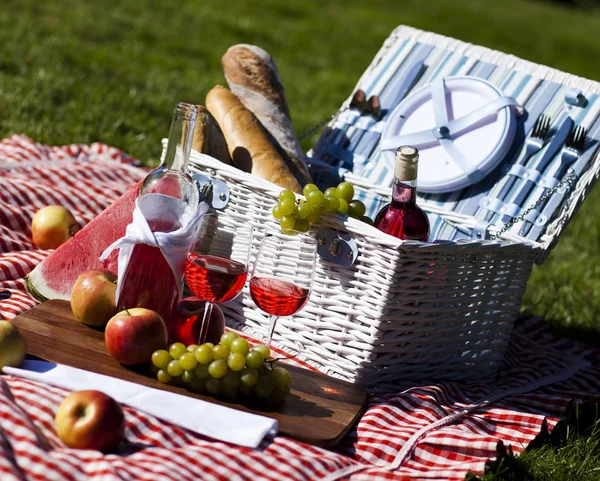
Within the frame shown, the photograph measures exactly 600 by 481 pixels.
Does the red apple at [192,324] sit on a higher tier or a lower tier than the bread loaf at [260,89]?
lower

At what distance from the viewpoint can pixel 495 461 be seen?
221 cm

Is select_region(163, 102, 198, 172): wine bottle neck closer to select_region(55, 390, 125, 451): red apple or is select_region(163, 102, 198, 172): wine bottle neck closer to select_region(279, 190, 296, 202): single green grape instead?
select_region(279, 190, 296, 202): single green grape

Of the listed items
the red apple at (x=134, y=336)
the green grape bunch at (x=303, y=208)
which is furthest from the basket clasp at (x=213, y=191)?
the red apple at (x=134, y=336)

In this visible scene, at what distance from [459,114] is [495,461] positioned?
1633 millimetres

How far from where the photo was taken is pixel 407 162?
2.47 m

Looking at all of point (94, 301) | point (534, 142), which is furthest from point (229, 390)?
point (534, 142)

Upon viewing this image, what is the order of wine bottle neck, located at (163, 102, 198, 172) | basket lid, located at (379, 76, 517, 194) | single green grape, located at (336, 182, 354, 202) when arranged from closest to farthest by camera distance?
wine bottle neck, located at (163, 102, 198, 172) < single green grape, located at (336, 182, 354, 202) < basket lid, located at (379, 76, 517, 194)

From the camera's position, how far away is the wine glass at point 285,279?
7.43ft

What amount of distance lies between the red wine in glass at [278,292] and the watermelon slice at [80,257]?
68 cm

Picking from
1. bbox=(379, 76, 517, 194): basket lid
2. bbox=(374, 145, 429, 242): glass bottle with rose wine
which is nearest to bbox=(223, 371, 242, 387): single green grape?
bbox=(374, 145, 429, 242): glass bottle with rose wine

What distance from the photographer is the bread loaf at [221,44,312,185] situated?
3234 millimetres

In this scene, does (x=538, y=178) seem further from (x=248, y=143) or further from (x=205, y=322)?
(x=205, y=322)

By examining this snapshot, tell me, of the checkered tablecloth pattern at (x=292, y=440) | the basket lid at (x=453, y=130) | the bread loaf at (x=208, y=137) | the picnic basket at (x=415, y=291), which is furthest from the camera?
the basket lid at (x=453, y=130)

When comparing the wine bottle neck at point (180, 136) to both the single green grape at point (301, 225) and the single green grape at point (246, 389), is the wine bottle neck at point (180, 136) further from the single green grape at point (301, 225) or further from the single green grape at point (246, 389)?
the single green grape at point (246, 389)
